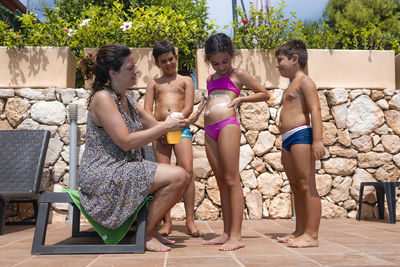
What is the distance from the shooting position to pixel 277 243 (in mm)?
2971

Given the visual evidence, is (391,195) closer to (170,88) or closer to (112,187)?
(170,88)

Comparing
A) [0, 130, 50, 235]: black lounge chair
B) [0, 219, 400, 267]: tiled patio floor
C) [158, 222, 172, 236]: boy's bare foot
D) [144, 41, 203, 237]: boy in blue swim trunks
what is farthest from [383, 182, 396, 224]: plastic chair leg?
[0, 130, 50, 235]: black lounge chair

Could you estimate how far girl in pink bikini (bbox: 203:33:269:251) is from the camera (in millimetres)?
2898

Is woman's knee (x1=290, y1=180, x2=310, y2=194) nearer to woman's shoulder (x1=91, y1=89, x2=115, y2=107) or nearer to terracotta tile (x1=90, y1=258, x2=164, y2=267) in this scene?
terracotta tile (x1=90, y1=258, x2=164, y2=267)

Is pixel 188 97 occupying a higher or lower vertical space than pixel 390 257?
higher

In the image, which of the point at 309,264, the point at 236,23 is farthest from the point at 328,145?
the point at 309,264

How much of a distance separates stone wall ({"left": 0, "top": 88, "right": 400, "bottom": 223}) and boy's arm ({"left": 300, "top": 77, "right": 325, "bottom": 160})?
2199 millimetres

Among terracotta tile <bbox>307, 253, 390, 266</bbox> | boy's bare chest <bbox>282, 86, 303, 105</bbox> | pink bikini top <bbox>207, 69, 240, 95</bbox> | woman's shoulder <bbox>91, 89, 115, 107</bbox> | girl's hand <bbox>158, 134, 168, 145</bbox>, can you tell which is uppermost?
pink bikini top <bbox>207, 69, 240, 95</bbox>

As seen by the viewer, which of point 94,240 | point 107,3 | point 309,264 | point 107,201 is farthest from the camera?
point 107,3

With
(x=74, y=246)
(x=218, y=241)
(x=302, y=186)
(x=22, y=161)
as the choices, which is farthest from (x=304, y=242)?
(x=22, y=161)

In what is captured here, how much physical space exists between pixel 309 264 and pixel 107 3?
27.2ft

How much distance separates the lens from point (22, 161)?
421cm

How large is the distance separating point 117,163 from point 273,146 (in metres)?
3.04

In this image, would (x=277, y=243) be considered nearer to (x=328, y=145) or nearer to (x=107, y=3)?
(x=328, y=145)
